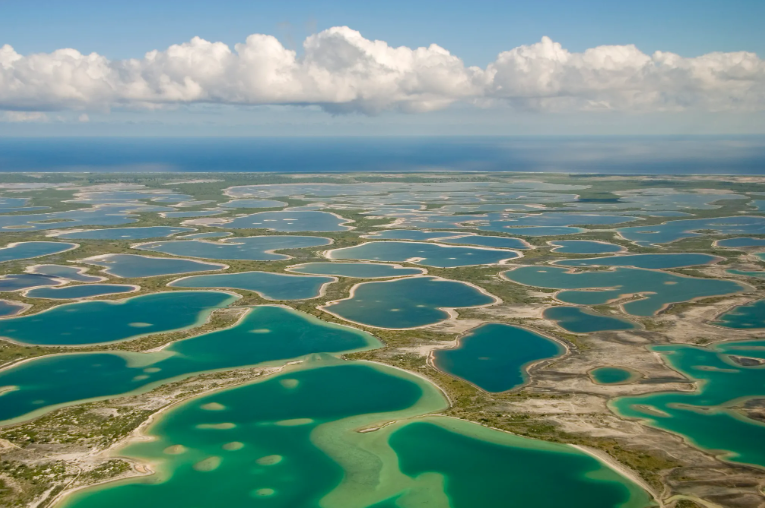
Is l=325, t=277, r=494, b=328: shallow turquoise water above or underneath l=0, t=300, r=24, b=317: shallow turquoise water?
underneath

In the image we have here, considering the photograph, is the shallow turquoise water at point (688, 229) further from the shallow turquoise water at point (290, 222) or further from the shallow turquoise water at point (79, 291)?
the shallow turquoise water at point (79, 291)

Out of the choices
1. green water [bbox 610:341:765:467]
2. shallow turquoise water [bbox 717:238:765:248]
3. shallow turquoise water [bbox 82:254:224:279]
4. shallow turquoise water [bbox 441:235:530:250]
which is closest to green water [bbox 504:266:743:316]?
green water [bbox 610:341:765:467]

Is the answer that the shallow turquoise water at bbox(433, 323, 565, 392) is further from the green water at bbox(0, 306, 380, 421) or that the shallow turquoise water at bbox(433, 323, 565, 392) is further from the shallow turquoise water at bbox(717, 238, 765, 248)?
the shallow turquoise water at bbox(717, 238, 765, 248)

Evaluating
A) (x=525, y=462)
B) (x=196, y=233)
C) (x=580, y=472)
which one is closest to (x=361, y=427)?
(x=525, y=462)

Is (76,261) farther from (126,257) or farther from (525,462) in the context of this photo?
(525,462)

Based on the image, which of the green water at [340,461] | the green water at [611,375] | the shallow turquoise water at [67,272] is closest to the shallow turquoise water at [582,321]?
the green water at [611,375]

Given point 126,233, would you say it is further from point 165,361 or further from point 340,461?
point 340,461

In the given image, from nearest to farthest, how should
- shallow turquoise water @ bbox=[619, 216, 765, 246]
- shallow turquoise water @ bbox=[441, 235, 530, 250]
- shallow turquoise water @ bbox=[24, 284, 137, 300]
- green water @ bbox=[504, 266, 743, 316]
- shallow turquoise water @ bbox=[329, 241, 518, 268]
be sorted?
1. green water @ bbox=[504, 266, 743, 316]
2. shallow turquoise water @ bbox=[24, 284, 137, 300]
3. shallow turquoise water @ bbox=[329, 241, 518, 268]
4. shallow turquoise water @ bbox=[441, 235, 530, 250]
5. shallow turquoise water @ bbox=[619, 216, 765, 246]
